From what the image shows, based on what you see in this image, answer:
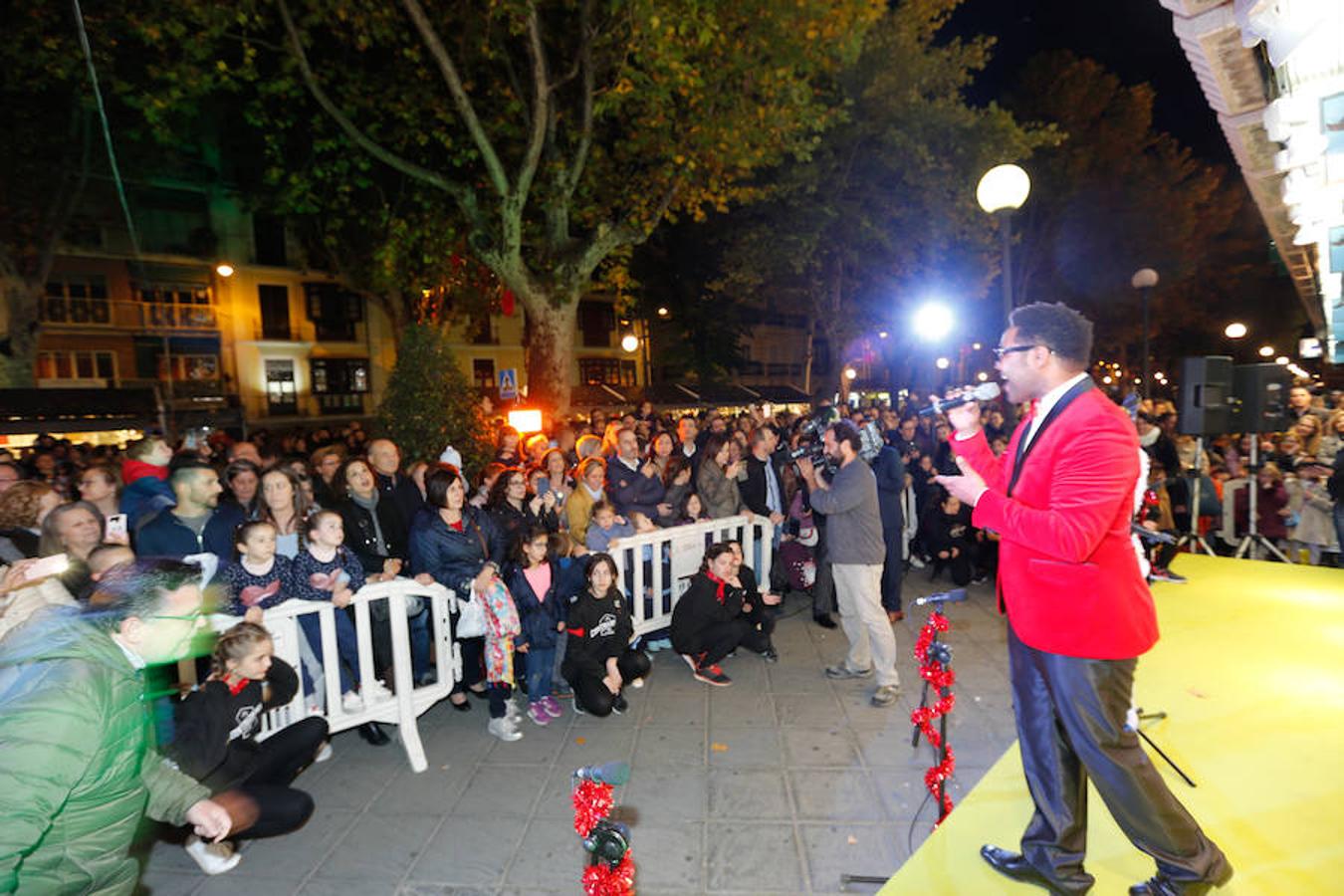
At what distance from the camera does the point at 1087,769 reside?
254cm

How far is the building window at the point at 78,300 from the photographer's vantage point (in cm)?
2603

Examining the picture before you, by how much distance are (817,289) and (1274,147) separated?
1926cm

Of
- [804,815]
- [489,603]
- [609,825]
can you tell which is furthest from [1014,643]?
[489,603]

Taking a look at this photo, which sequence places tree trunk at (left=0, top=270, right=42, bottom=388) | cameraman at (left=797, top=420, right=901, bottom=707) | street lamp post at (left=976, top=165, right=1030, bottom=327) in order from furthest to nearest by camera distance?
1. tree trunk at (left=0, top=270, right=42, bottom=388)
2. street lamp post at (left=976, top=165, right=1030, bottom=327)
3. cameraman at (left=797, top=420, right=901, bottom=707)

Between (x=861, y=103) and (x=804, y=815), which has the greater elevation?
(x=861, y=103)

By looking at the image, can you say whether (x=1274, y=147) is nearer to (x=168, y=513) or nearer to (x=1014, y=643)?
(x=1014, y=643)

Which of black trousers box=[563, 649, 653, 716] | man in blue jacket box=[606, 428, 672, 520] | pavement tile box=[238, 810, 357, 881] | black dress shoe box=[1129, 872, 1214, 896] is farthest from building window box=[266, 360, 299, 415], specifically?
black dress shoe box=[1129, 872, 1214, 896]

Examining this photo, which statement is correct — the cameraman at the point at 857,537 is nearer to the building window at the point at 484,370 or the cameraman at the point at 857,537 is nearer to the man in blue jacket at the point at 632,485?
the man in blue jacket at the point at 632,485

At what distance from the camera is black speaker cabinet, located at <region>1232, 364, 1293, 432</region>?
24.1ft

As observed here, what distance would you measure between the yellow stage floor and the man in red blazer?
42 cm

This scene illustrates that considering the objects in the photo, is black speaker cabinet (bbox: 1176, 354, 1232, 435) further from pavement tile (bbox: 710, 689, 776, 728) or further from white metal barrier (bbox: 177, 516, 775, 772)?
white metal barrier (bbox: 177, 516, 775, 772)

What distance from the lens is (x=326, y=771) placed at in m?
4.18

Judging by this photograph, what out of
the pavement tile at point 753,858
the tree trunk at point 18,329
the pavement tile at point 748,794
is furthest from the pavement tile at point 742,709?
the tree trunk at point 18,329

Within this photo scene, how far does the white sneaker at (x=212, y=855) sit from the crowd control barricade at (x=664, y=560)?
294 centimetres
